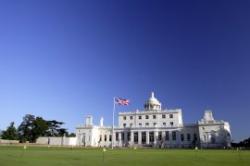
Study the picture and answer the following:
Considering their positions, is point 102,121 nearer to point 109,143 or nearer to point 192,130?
point 109,143

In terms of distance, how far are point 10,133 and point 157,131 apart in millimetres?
50623

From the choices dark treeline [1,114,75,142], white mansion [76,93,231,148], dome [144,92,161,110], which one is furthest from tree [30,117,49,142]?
dome [144,92,161,110]

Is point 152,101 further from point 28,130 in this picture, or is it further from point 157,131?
point 28,130

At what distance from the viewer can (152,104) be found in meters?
106

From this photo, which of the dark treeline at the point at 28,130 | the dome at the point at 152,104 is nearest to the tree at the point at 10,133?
the dark treeline at the point at 28,130

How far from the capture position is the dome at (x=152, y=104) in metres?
106

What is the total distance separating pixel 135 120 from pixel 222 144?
33.0 metres

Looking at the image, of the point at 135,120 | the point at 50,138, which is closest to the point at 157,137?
the point at 135,120

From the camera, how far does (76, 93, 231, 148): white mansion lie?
86188mm

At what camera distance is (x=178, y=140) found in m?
91.6

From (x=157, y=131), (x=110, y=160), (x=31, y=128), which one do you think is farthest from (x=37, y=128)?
(x=110, y=160)

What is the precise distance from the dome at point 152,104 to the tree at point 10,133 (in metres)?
47.5

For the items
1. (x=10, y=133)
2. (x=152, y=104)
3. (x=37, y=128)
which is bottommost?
(x=10, y=133)

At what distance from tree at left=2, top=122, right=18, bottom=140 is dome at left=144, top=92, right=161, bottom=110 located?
4752cm
